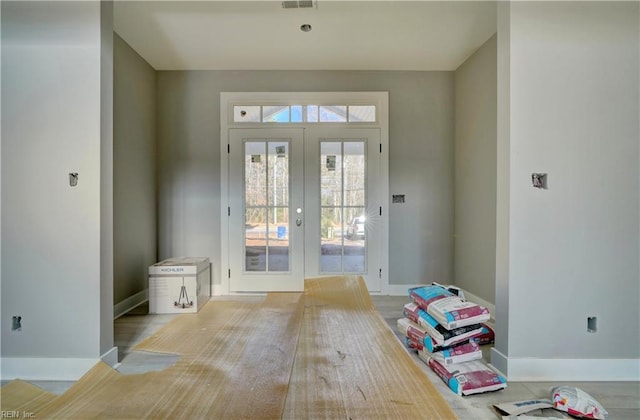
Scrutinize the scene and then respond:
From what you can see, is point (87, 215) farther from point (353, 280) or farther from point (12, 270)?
point (353, 280)

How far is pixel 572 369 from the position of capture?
6.91 ft

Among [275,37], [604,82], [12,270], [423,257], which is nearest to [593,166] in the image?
[604,82]

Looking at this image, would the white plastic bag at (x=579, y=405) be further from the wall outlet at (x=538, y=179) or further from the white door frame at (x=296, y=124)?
the white door frame at (x=296, y=124)

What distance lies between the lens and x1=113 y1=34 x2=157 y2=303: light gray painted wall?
3.13m

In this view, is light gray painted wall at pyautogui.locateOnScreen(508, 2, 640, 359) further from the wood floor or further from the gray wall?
the wood floor

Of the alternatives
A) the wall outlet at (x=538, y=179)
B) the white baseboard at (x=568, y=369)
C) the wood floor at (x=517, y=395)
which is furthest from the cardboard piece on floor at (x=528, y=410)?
the wall outlet at (x=538, y=179)

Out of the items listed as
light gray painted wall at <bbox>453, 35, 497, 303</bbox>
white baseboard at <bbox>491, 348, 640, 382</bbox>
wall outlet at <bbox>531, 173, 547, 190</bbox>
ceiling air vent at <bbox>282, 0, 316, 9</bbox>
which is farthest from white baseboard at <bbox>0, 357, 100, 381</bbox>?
light gray painted wall at <bbox>453, 35, 497, 303</bbox>

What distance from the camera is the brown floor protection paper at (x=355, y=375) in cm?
30

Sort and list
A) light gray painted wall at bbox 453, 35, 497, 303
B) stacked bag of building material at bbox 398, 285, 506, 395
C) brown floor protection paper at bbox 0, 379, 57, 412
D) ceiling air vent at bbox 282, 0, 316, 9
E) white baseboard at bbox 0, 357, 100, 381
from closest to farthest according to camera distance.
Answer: brown floor protection paper at bbox 0, 379, 57, 412 < stacked bag of building material at bbox 398, 285, 506, 395 < white baseboard at bbox 0, 357, 100, 381 < ceiling air vent at bbox 282, 0, 316, 9 < light gray painted wall at bbox 453, 35, 497, 303

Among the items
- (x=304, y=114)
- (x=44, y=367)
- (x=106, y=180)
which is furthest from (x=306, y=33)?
(x=44, y=367)

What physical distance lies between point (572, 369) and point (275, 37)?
3.51 metres

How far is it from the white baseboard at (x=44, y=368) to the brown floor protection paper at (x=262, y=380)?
2.12 metres

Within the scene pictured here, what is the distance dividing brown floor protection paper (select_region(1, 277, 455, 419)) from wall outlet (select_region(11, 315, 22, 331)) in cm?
226

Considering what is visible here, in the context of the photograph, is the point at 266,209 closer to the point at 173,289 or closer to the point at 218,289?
the point at 218,289
